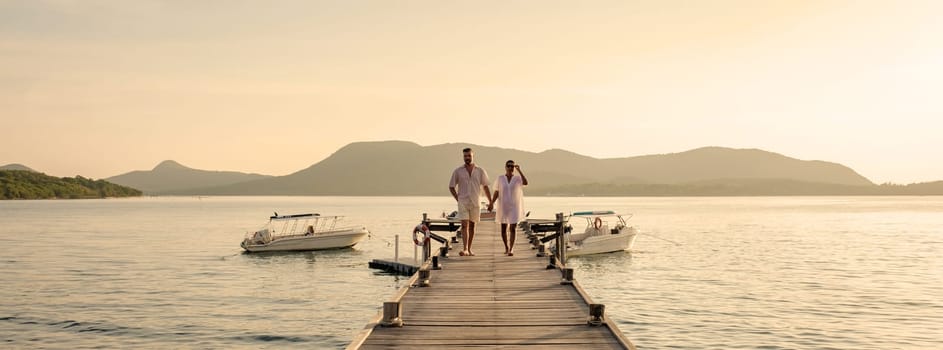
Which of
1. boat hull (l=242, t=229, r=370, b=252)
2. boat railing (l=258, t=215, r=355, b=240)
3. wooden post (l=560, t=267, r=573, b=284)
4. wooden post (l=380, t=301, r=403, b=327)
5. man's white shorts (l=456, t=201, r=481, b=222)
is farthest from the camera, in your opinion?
boat railing (l=258, t=215, r=355, b=240)

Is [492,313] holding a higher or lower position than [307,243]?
higher

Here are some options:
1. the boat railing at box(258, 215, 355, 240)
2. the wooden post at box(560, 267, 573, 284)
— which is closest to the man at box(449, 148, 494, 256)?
the wooden post at box(560, 267, 573, 284)

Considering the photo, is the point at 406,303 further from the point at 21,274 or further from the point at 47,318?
the point at 21,274

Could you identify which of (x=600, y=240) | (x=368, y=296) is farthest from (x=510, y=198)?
(x=600, y=240)

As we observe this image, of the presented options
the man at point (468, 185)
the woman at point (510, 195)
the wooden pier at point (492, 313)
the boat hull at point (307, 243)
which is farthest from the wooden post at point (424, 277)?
the boat hull at point (307, 243)

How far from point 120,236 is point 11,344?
61503mm

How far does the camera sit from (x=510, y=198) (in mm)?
19547

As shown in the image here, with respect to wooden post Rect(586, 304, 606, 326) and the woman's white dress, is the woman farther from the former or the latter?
wooden post Rect(586, 304, 606, 326)

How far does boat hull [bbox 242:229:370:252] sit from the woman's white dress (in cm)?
3827

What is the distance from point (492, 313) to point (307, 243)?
4438cm

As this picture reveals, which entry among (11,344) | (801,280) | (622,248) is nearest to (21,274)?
(11,344)

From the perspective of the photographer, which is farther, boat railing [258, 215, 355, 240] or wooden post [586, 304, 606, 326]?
boat railing [258, 215, 355, 240]

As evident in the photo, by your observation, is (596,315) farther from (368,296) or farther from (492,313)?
(368,296)

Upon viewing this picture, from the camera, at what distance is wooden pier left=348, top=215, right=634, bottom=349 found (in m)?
11.4
